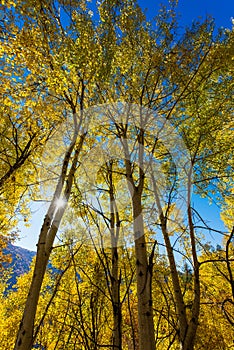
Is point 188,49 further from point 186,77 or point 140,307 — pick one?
point 140,307

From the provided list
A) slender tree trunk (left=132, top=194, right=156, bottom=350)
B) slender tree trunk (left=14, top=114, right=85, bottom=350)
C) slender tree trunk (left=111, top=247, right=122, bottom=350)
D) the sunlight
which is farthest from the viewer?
the sunlight

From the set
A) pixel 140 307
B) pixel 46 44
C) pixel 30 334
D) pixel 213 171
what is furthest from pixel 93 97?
pixel 30 334

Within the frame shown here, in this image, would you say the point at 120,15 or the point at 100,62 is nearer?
the point at 100,62

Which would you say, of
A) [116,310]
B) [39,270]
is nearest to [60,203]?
[39,270]

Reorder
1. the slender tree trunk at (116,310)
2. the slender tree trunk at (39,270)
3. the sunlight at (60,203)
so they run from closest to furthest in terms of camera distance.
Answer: the slender tree trunk at (116,310) < the slender tree trunk at (39,270) < the sunlight at (60,203)

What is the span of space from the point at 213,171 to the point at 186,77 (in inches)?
68.1

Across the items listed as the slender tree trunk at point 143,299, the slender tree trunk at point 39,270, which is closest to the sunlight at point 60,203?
the slender tree trunk at point 39,270

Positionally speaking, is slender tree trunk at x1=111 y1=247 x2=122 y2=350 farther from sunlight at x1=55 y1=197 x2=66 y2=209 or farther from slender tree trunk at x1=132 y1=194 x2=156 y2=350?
sunlight at x1=55 y1=197 x2=66 y2=209

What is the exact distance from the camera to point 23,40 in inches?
141

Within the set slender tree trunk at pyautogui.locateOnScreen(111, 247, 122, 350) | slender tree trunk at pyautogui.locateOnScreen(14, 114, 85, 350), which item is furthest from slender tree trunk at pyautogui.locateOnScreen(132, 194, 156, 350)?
slender tree trunk at pyautogui.locateOnScreen(14, 114, 85, 350)

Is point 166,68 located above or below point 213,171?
above

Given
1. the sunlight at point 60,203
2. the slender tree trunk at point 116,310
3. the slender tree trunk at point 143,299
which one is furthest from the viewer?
the sunlight at point 60,203

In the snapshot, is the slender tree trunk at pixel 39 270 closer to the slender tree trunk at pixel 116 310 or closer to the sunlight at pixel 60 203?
the sunlight at pixel 60 203

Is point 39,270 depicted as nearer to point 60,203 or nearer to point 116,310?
point 60,203
